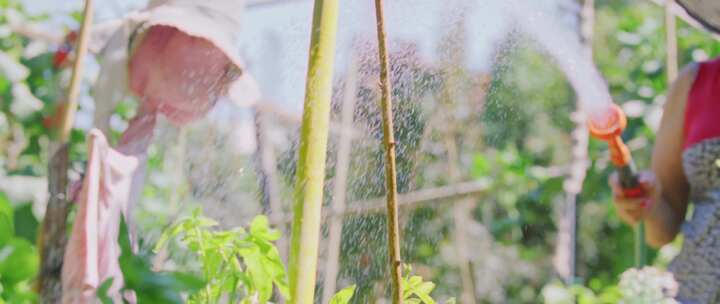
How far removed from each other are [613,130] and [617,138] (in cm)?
2

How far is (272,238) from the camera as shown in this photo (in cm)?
92

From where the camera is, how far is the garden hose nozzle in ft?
6.70

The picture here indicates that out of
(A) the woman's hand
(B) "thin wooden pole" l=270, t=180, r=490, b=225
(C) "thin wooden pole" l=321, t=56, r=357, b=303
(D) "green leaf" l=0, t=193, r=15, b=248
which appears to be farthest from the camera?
(B) "thin wooden pole" l=270, t=180, r=490, b=225

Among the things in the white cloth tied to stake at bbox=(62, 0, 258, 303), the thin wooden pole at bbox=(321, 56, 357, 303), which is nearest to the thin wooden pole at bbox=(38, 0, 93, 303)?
the white cloth tied to stake at bbox=(62, 0, 258, 303)

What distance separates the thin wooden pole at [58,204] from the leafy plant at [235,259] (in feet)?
2.43

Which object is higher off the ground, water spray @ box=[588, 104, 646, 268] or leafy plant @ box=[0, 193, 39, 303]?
water spray @ box=[588, 104, 646, 268]

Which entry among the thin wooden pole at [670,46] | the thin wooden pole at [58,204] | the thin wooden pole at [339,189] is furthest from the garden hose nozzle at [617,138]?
the thin wooden pole at [670,46]

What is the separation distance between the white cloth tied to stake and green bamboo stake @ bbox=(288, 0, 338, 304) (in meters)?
0.93

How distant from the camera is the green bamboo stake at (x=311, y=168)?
0.87 metres

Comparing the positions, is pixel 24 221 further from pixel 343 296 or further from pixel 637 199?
pixel 637 199

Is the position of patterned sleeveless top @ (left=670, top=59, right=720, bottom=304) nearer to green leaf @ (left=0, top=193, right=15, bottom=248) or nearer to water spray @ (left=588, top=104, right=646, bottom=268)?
water spray @ (left=588, top=104, right=646, bottom=268)

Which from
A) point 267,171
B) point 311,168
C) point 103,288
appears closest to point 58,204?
point 311,168

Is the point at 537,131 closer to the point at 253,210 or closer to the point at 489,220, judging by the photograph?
the point at 489,220

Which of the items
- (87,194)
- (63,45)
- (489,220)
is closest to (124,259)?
(87,194)
